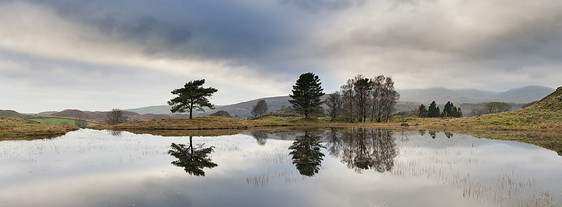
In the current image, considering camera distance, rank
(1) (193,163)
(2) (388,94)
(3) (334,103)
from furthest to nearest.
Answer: (3) (334,103) < (2) (388,94) < (1) (193,163)

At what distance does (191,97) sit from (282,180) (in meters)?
63.7

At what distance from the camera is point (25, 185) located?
13781 millimetres

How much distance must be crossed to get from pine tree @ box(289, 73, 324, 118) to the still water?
202 feet

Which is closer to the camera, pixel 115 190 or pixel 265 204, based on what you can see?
pixel 265 204

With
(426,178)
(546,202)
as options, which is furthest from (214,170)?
(546,202)

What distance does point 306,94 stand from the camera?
85375 mm

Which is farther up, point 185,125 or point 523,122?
point 523,122

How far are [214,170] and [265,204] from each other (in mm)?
8075

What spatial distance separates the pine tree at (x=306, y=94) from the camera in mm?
85062

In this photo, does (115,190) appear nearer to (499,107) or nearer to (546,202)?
(546,202)

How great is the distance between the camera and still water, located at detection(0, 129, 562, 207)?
448 inches

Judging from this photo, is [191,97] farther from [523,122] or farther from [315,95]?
[523,122]

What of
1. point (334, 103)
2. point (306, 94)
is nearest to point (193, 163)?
point (306, 94)

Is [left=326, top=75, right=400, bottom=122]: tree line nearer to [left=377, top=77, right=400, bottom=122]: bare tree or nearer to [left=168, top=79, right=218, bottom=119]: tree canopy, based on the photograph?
[left=377, top=77, right=400, bottom=122]: bare tree
